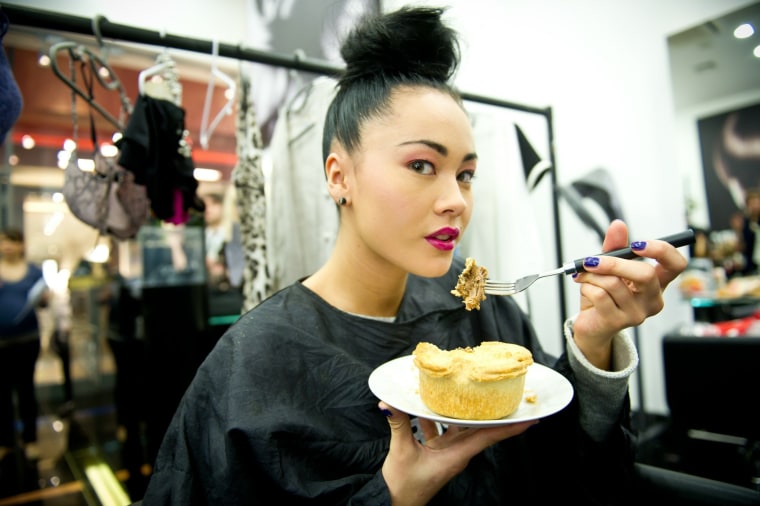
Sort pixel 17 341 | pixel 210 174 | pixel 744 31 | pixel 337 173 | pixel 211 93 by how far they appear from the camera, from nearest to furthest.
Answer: pixel 337 173 < pixel 211 93 < pixel 17 341 < pixel 744 31 < pixel 210 174

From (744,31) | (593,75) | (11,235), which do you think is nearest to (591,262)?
(593,75)

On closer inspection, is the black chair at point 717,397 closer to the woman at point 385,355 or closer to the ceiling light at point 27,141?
the woman at point 385,355

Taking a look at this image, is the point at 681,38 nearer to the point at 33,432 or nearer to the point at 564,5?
the point at 564,5

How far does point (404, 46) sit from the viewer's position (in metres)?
0.98

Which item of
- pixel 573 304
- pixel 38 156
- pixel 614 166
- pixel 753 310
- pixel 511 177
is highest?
pixel 38 156

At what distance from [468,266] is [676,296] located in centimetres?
344

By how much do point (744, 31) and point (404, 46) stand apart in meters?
4.50

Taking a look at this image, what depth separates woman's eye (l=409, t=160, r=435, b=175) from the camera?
0.91 meters

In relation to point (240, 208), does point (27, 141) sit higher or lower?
higher

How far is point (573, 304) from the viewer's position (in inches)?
102

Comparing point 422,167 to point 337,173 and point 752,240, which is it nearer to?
point 337,173

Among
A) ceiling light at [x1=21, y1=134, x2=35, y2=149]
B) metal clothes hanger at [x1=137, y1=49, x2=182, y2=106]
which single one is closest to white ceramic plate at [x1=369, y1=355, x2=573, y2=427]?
metal clothes hanger at [x1=137, y1=49, x2=182, y2=106]

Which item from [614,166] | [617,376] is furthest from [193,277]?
[614,166]

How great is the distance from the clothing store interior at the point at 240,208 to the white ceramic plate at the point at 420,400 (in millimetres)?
562
